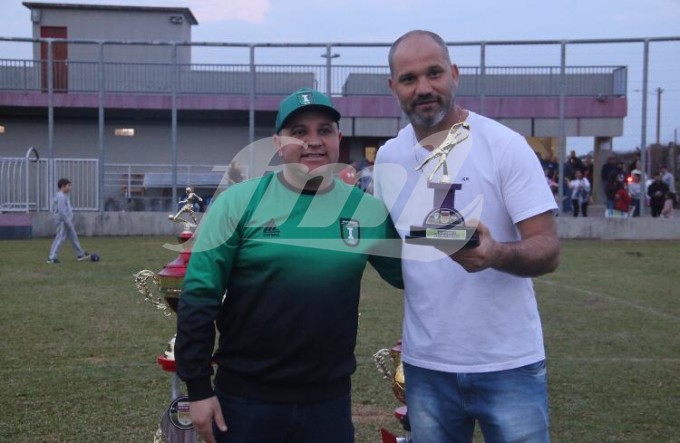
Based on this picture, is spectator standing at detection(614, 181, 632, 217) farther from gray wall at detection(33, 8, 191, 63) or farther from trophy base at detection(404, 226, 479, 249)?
trophy base at detection(404, 226, 479, 249)

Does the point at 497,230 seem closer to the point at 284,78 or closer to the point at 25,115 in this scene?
the point at 284,78

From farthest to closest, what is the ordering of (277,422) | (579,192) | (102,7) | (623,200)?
(102,7), (579,192), (623,200), (277,422)

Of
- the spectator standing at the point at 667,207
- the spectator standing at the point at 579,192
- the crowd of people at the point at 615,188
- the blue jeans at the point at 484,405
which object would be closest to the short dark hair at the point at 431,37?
the blue jeans at the point at 484,405

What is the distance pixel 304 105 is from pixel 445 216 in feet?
2.83

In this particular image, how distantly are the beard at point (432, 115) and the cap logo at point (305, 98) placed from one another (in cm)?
41

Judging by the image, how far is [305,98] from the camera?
3.52m

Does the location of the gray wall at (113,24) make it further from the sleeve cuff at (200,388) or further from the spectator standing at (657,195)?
the sleeve cuff at (200,388)

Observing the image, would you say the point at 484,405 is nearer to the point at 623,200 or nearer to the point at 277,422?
the point at 277,422

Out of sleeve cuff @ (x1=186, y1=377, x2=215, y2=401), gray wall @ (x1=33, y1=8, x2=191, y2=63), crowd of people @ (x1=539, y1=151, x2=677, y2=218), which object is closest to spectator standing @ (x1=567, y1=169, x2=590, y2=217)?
crowd of people @ (x1=539, y1=151, x2=677, y2=218)

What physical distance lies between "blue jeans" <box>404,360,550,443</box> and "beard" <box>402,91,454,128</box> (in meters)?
0.91

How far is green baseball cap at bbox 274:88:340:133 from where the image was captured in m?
3.50

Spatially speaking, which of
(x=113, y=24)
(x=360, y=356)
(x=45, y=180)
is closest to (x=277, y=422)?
(x=360, y=356)

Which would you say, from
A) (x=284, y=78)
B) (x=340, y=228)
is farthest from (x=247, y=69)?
(x=340, y=228)

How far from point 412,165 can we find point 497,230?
426 mm
